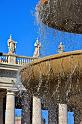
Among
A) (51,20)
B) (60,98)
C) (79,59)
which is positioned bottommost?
(60,98)

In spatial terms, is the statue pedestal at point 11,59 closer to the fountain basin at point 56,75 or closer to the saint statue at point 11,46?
the saint statue at point 11,46

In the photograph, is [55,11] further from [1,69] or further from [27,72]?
[1,69]

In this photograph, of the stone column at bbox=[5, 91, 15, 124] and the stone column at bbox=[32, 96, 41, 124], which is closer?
the stone column at bbox=[32, 96, 41, 124]

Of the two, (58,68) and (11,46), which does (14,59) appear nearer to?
(11,46)

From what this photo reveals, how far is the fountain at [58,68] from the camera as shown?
14.7m

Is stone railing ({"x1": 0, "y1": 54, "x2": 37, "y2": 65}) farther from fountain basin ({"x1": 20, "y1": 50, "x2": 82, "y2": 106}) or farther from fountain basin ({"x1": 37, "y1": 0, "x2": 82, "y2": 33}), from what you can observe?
fountain basin ({"x1": 20, "y1": 50, "x2": 82, "y2": 106})

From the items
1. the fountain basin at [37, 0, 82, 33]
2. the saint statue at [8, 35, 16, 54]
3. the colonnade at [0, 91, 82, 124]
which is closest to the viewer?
the fountain basin at [37, 0, 82, 33]

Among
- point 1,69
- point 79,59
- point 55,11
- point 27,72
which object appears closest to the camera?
point 79,59

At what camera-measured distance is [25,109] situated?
51688mm

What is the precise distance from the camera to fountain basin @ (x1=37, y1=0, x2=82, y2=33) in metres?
16.9

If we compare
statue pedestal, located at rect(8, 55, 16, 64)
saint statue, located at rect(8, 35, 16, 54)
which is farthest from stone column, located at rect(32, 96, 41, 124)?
saint statue, located at rect(8, 35, 16, 54)

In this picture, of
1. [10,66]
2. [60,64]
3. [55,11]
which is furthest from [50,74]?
[10,66]

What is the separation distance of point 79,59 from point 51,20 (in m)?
3.81

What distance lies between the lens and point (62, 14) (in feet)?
57.4
